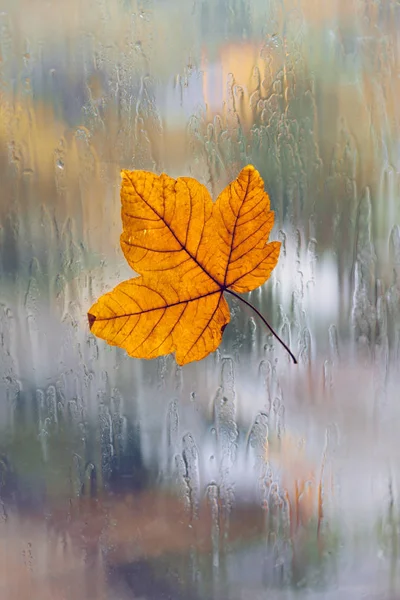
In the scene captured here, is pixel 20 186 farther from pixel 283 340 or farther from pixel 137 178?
pixel 283 340

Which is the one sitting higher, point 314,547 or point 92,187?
point 92,187

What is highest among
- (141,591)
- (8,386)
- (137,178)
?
(137,178)

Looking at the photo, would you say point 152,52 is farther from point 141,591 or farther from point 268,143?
point 141,591

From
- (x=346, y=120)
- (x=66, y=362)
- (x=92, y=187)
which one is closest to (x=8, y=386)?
(x=66, y=362)
